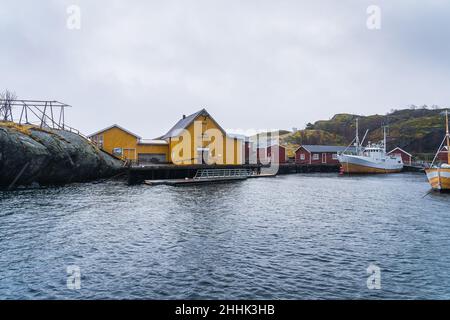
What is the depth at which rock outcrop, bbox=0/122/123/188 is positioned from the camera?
34.6 metres

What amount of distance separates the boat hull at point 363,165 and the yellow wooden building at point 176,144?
29.5 meters

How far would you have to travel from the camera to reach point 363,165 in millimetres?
69750

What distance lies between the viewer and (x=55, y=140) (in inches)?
1599

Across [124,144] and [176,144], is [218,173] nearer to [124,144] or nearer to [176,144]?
[176,144]

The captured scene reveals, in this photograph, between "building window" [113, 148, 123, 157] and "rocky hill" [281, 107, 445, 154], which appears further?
"rocky hill" [281, 107, 445, 154]

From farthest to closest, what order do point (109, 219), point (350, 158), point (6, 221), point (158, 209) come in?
point (350, 158)
point (158, 209)
point (109, 219)
point (6, 221)

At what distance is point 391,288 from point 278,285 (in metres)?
3.61

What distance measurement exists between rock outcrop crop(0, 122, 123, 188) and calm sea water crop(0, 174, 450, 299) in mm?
11933

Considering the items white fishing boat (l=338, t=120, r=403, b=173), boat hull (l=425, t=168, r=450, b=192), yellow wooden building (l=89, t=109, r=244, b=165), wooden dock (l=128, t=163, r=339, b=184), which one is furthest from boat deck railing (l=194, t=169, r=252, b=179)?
white fishing boat (l=338, t=120, r=403, b=173)

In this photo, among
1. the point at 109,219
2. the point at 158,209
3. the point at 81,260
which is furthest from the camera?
the point at 158,209

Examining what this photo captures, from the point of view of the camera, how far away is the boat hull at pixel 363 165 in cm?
6775

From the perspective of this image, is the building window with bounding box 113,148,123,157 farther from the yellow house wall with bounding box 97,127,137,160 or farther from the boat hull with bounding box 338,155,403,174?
the boat hull with bounding box 338,155,403,174
